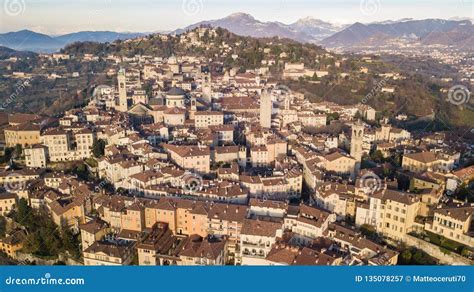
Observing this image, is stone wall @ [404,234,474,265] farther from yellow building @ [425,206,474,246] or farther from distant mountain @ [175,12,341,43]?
distant mountain @ [175,12,341,43]

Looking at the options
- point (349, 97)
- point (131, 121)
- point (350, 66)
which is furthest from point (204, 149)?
point (350, 66)

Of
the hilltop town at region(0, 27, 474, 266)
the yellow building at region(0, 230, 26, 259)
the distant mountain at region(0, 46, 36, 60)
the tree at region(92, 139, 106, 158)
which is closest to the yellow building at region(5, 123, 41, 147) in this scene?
the hilltop town at region(0, 27, 474, 266)

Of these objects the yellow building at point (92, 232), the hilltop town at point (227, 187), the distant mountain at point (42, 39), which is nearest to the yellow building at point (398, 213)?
the hilltop town at point (227, 187)

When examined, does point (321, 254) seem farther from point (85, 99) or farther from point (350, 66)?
point (350, 66)

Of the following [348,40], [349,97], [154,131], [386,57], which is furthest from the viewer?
[348,40]

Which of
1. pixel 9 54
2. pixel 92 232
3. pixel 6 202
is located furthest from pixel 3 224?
pixel 9 54

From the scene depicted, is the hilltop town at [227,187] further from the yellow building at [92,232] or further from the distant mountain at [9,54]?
the distant mountain at [9,54]
